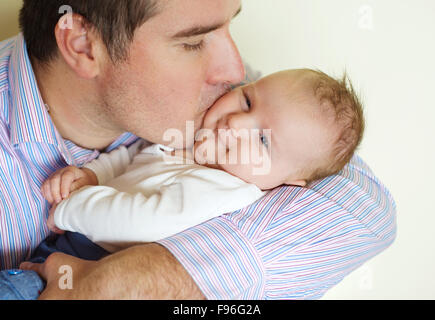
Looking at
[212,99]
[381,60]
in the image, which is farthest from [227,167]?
[381,60]

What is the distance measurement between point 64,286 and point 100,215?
189mm

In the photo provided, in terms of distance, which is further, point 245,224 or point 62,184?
point 62,184

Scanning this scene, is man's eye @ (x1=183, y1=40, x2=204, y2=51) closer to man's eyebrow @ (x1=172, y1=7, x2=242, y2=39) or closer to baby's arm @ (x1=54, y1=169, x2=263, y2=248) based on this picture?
man's eyebrow @ (x1=172, y1=7, x2=242, y2=39)

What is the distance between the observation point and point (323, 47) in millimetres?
1980

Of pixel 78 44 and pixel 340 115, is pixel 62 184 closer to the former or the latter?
pixel 78 44

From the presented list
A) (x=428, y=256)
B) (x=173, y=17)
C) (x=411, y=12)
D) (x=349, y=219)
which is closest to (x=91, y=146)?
(x=173, y=17)

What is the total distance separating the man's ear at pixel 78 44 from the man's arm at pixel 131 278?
22.7 inches

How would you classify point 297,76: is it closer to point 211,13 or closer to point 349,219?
point 211,13

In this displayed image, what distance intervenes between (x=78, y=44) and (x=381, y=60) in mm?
1303

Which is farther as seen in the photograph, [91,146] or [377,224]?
[91,146]

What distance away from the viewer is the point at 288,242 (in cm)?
113

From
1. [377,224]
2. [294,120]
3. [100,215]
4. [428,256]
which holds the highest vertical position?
[294,120]

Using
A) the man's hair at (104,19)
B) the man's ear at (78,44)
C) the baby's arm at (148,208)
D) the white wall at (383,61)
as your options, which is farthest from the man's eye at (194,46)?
the white wall at (383,61)

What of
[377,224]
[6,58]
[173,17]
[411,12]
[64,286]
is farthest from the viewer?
[411,12]
